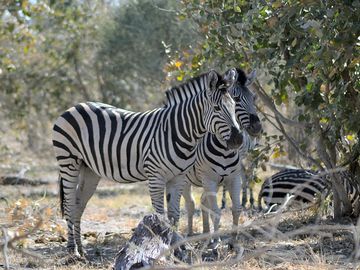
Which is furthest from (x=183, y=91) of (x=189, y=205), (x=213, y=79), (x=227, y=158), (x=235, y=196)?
(x=189, y=205)

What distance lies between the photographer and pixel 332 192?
9742mm

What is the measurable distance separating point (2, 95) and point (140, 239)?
1720 centimetres

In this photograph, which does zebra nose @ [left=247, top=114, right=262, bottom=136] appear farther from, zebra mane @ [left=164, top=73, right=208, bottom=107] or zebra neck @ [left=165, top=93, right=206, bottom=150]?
zebra mane @ [left=164, top=73, right=208, bottom=107]

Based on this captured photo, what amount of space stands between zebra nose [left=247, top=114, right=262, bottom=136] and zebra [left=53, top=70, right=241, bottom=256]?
0.57 meters

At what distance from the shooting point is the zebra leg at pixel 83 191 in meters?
8.65

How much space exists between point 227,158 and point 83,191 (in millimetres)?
1797

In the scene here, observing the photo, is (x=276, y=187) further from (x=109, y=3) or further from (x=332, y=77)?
(x=109, y=3)

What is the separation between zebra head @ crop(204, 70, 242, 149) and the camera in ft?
25.3

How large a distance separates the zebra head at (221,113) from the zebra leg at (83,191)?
1784 millimetres

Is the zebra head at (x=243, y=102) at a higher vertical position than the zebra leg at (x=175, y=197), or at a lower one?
higher

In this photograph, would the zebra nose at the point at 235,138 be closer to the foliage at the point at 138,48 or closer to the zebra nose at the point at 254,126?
the zebra nose at the point at 254,126

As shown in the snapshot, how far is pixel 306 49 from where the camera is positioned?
7.33 m

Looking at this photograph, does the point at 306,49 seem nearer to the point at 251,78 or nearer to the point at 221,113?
the point at 221,113

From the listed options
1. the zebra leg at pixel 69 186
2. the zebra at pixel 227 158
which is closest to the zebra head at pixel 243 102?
the zebra at pixel 227 158
